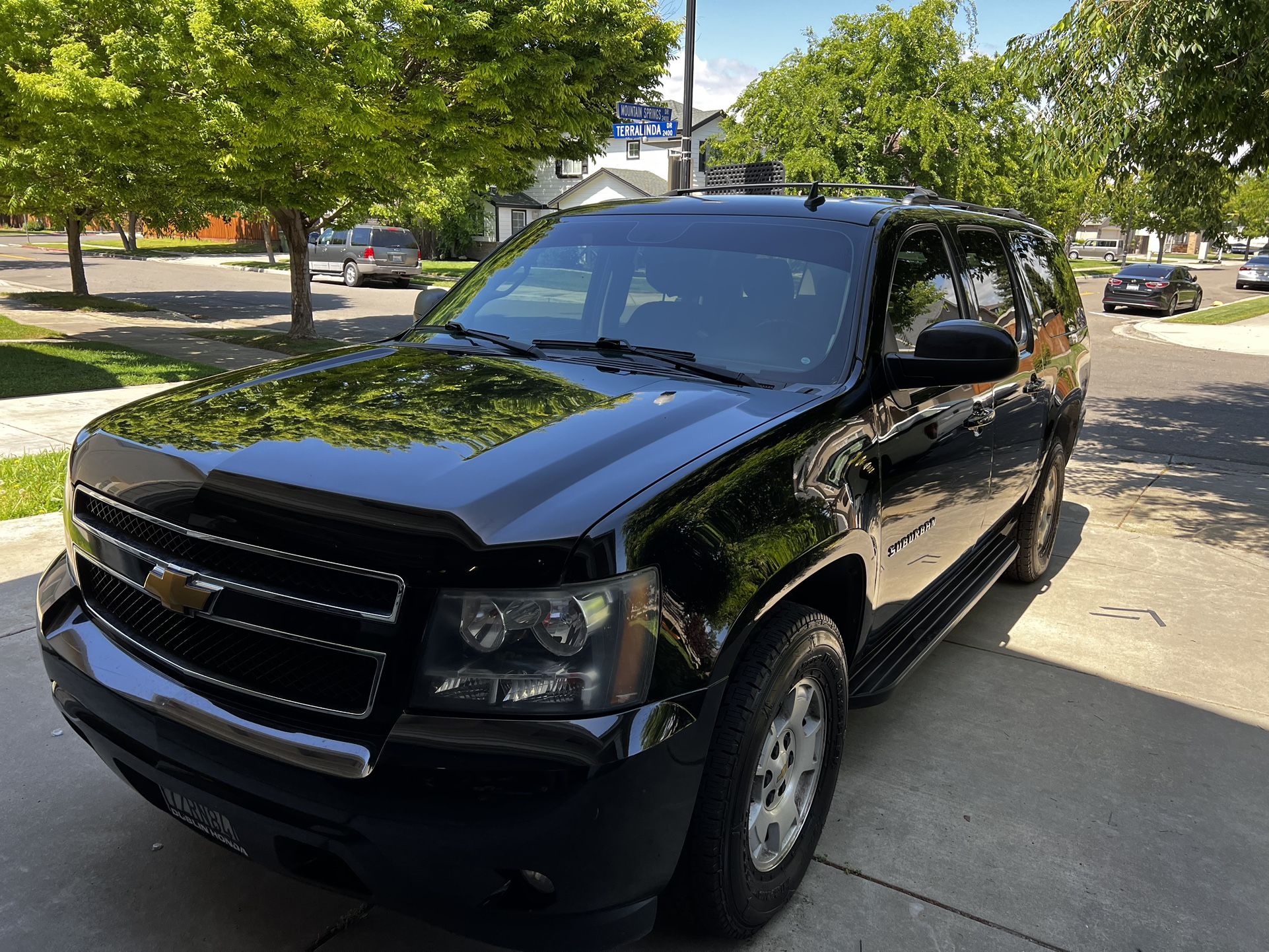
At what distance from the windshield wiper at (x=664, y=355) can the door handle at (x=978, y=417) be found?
3.71ft

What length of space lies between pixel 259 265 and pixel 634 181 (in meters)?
23.7

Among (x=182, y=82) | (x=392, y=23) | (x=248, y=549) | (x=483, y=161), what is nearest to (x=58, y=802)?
(x=248, y=549)

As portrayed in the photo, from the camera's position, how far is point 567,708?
2.04 metres

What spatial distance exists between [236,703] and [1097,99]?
688cm

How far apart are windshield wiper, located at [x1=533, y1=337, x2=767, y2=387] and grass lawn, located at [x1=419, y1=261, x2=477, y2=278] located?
29317 mm

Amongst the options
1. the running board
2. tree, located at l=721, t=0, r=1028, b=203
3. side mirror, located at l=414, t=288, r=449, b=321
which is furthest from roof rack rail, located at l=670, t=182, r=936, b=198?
tree, located at l=721, t=0, r=1028, b=203

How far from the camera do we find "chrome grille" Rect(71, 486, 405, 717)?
210cm

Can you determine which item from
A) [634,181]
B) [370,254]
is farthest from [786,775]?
[634,181]

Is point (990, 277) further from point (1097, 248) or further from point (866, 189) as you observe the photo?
point (1097, 248)

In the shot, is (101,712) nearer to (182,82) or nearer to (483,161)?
(182,82)

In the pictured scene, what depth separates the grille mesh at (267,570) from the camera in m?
2.09

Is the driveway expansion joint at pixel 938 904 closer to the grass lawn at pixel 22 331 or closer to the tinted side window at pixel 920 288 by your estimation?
the tinted side window at pixel 920 288

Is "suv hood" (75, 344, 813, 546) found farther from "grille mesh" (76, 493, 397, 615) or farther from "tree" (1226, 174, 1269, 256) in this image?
"tree" (1226, 174, 1269, 256)

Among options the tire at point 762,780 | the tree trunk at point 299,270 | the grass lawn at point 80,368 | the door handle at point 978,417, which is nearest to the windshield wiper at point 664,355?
the tire at point 762,780
